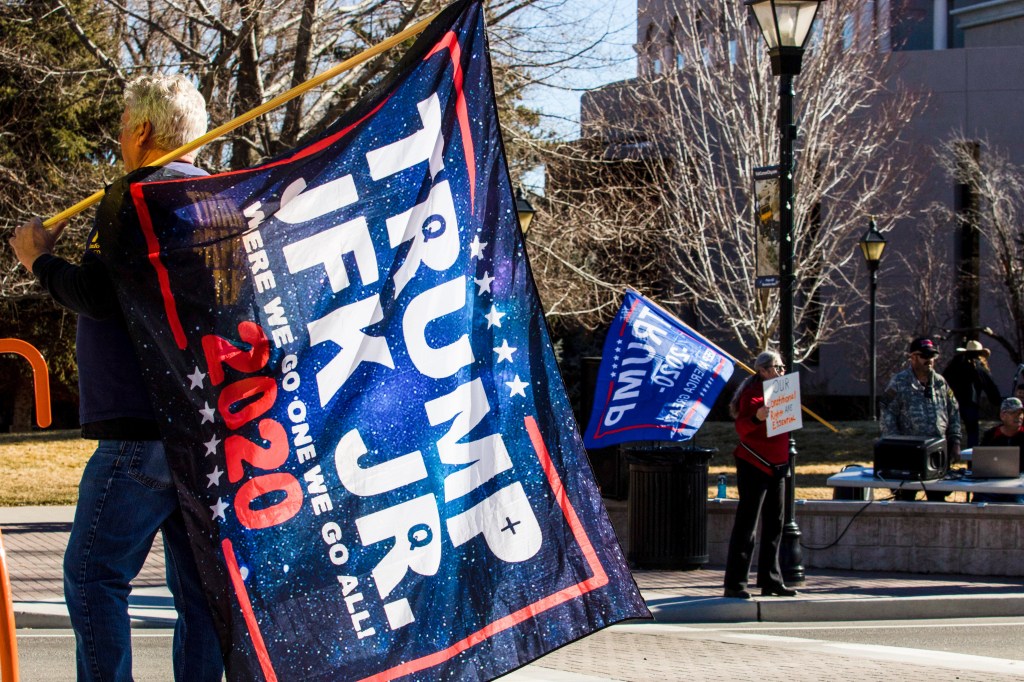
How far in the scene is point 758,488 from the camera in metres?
9.73

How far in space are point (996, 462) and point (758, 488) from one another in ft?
10.2

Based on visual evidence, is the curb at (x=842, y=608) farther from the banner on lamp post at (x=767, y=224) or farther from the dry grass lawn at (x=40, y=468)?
the dry grass lawn at (x=40, y=468)

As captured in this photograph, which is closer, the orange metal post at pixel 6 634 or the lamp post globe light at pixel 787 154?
the orange metal post at pixel 6 634

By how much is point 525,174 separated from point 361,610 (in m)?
14.2

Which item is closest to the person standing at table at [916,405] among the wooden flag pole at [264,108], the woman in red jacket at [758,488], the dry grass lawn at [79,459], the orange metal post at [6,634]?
the woman in red jacket at [758,488]

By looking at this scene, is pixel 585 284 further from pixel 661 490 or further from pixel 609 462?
pixel 661 490

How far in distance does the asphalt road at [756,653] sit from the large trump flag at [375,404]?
10.8ft

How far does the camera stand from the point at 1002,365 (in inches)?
1189

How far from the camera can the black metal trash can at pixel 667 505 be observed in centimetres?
1114

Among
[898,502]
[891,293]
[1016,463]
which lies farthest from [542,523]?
[891,293]

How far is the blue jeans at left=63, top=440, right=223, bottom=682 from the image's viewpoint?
372 cm

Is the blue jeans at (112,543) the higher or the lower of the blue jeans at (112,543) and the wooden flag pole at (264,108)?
the lower

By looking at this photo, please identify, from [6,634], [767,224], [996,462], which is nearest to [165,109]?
[6,634]

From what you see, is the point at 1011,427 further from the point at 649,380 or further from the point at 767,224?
the point at 649,380
